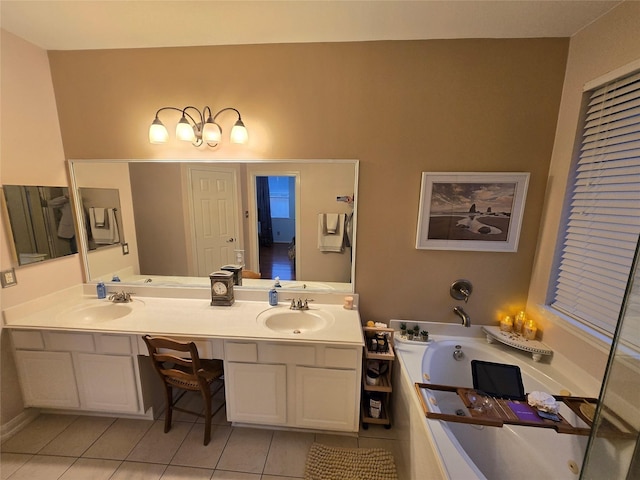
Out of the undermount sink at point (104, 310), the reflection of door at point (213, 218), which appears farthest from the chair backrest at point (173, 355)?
the reflection of door at point (213, 218)

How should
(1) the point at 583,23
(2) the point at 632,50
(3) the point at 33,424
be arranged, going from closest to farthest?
(2) the point at 632,50, (1) the point at 583,23, (3) the point at 33,424

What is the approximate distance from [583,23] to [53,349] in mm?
3671

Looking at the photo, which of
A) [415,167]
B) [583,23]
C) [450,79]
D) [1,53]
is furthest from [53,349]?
[583,23]

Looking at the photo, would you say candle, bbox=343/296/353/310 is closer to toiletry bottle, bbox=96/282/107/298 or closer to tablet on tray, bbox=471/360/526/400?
tablet on tray, bbox=471/360/526/400

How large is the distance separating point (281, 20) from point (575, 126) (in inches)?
70.1

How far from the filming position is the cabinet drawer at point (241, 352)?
4.99ft

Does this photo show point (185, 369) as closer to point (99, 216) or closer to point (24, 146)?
point (99, 216)

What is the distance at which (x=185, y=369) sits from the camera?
5.69ft

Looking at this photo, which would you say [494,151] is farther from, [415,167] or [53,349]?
[53,349]

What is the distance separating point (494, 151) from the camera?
5.36ft

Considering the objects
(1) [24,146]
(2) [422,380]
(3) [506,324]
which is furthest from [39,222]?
(3) [506,324]

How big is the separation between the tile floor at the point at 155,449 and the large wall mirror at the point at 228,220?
3.18ft

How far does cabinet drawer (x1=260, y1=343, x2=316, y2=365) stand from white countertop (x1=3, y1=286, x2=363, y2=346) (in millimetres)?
75

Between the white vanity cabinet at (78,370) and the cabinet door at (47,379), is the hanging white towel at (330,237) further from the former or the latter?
the cabinet door at (47,379)
